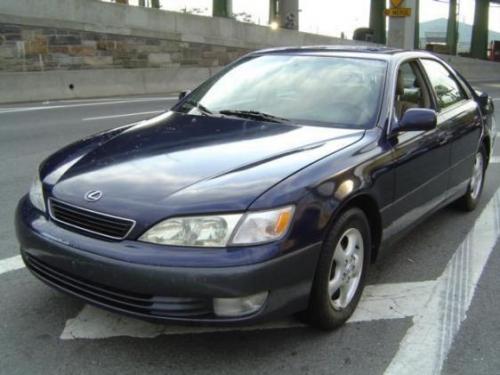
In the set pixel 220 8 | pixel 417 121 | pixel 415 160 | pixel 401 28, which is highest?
pixel 220 8

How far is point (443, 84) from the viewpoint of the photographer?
5145mm

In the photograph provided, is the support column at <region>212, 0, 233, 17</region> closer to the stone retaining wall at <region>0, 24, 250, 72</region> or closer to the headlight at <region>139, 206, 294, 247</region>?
the stone retaining wall at <region>0, 24, 250, 72</region>

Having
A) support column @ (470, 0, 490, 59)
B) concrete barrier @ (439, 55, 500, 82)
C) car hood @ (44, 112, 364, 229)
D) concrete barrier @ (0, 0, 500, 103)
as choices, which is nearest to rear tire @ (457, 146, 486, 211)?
car hood @ (44, 112, 364, 229)

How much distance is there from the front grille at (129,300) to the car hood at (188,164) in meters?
0.37

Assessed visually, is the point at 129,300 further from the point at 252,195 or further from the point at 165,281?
the point at 252,195

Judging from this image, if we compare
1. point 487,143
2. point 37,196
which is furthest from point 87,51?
point 37,196

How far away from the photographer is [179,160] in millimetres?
3330

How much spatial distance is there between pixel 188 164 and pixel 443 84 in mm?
2801

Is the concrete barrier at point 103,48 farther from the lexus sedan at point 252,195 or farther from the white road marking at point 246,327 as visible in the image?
the white road marking at point 246,327

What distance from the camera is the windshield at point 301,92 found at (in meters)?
4.02

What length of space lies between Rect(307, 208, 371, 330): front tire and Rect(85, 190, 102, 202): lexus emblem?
114cm

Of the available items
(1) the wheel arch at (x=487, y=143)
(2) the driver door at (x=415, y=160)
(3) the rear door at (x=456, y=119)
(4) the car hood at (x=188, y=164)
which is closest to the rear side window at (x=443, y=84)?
(3) the rear door at (x=456, y=119)

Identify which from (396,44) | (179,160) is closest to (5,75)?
(396,44)

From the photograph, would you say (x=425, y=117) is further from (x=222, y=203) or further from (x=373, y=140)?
(x=222, y=203)
